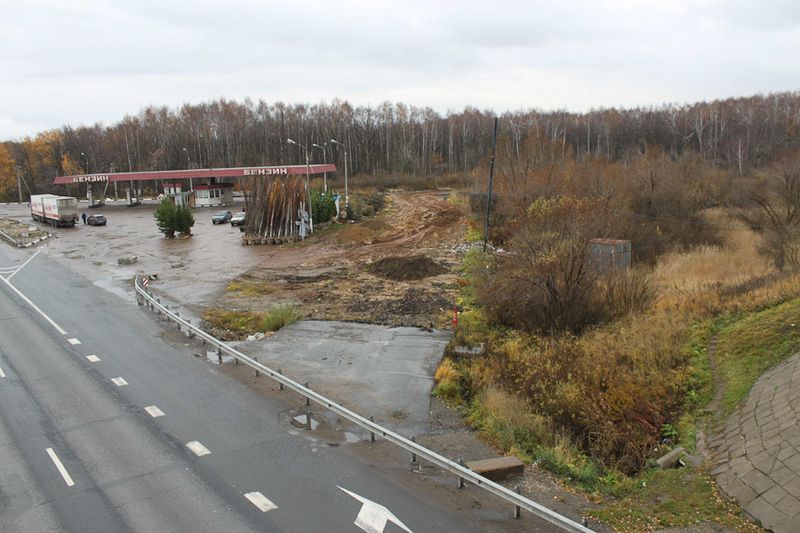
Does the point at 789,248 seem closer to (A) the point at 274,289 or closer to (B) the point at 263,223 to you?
(A) the point at 274,289

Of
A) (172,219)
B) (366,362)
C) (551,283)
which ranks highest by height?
(172,219)

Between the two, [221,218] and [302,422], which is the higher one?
[221,218]

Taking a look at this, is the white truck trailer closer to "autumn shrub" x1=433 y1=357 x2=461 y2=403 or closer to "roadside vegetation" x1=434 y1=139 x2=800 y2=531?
"roadside vegetation" x1=434 y1=139 x2=800 y2=531

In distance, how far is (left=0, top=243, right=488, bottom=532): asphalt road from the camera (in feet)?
27.7

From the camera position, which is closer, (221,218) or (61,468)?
(61,468)

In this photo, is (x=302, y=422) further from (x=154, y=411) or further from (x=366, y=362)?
(x=366, y=362)

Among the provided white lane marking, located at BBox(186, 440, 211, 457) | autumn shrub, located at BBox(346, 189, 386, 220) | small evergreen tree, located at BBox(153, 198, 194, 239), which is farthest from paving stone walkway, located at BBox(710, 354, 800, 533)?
small evergreen tree, located at BBox(153, 198, 194, 239)

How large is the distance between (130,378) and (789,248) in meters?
24.5

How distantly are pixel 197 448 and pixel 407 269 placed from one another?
18.8 metres

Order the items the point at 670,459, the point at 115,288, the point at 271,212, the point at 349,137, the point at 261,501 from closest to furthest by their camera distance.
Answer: the point at 261,501 → the point at 670,459 → the point at 115,288 → the point at 271,212 → the point at 349,137

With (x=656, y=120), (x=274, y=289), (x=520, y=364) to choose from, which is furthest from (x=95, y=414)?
(x=656, y=120)

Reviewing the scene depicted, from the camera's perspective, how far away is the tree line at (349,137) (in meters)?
104

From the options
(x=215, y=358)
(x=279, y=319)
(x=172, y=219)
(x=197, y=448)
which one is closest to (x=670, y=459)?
(x=197, y=448)

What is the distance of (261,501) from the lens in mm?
8859
